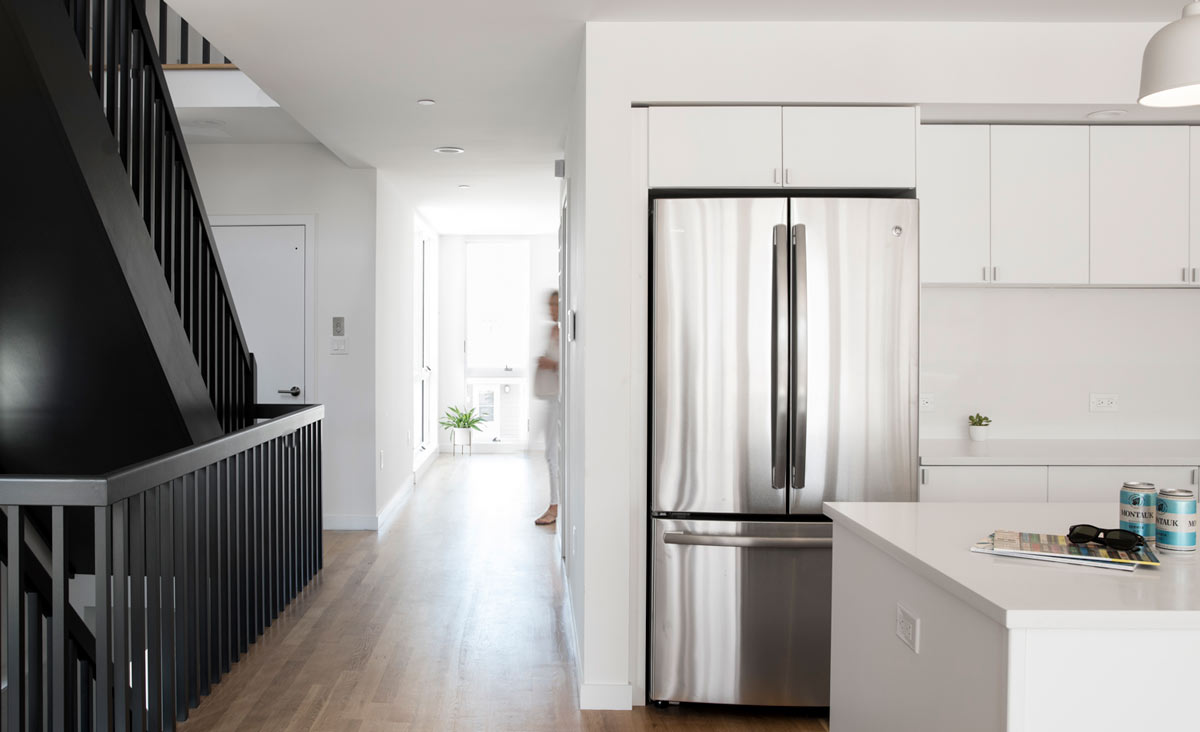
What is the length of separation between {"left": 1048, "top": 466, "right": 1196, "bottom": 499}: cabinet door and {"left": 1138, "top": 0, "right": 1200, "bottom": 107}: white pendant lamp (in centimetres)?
168

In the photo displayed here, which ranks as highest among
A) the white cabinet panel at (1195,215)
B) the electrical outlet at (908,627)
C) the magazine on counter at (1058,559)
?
the white cabinet panel at (1195,215)

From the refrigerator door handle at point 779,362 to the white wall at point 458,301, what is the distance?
6.32m

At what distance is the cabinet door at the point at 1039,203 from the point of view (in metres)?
3.12

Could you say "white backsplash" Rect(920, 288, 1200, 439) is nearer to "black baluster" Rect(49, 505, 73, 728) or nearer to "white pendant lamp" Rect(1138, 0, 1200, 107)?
"white pendant lamp" Rect(1138, 0, 1200, 107)

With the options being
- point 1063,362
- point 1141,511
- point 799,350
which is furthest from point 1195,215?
point 1141,511

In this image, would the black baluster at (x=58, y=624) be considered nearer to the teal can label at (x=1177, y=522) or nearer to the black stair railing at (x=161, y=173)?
the black stair railing at (x=161, y=173)

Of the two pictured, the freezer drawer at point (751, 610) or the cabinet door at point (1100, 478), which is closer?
the freezer drawer at point (751, 610)

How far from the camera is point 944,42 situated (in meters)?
2.89

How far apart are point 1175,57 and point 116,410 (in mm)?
3473

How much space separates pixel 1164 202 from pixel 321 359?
4723 millimetres

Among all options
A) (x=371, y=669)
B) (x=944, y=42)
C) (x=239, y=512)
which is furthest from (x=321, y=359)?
(x=944, y=42)

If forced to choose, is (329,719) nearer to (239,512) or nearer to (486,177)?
(239,512)

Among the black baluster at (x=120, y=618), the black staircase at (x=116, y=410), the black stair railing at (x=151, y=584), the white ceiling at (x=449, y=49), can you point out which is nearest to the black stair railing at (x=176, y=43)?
the white ceiling at (x=449, y=49)

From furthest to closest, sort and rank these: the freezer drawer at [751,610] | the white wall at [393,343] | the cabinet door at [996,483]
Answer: the white wall at [393,343]
the cabinet door at [996,483]
the freezer drawer at [751,610]
